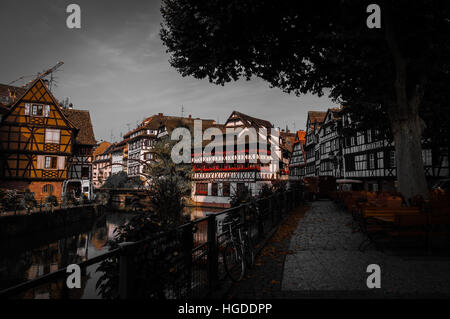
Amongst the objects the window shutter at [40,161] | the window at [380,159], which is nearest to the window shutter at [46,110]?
the window shutter at [40,161]

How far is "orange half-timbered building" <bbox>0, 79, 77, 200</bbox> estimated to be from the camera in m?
30.9

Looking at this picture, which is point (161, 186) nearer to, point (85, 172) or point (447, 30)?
point (447, 30)

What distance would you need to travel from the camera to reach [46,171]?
32344 mm

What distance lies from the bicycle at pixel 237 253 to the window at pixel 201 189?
128 ft

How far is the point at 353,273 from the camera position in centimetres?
528

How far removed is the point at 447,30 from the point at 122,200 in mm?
54286

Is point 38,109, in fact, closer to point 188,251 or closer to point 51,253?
point 51,253

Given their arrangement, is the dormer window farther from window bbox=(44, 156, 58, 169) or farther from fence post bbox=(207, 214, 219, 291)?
fence post bbox=(207, 214, 219, 291)

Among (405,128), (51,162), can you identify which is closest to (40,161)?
(51,162)

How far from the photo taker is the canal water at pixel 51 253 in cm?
1288

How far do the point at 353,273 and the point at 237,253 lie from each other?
2112mm

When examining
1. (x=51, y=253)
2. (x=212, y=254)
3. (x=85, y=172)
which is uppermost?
(x=85, y=172)

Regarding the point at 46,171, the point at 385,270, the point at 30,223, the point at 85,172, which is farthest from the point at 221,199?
the point at 385,270

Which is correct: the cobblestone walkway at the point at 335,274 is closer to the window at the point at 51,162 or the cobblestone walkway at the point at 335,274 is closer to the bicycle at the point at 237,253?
the bicycle at the point at 237,253
